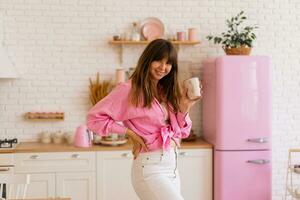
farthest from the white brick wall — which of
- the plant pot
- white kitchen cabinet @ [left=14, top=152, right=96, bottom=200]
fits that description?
white kitchen cabinet @ [left=14, top=152, right=96, bottom=200]

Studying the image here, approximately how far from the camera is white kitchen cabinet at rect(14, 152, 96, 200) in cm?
429

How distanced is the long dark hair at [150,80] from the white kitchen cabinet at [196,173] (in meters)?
1.93

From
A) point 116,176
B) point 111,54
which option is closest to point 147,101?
point 116,176

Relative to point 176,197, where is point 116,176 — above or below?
below

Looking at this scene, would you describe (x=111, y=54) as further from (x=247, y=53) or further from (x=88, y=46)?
(x=247, y=53)

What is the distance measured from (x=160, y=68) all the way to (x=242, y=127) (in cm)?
214

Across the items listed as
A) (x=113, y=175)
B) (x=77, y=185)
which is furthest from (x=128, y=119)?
(x=77, y=185)

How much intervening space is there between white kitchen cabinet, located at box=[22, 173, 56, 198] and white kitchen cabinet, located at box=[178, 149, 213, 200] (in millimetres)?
→ 1248

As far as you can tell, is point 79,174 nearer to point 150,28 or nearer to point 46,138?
point 46,138

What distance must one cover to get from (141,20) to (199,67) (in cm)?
81

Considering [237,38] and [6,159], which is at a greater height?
[237,38]

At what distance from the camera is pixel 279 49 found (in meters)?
5.00

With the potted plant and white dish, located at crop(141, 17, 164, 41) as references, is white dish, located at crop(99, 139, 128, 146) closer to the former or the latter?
white dish, located at crop(141, 17, 164, 41)

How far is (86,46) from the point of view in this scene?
4.80 m
